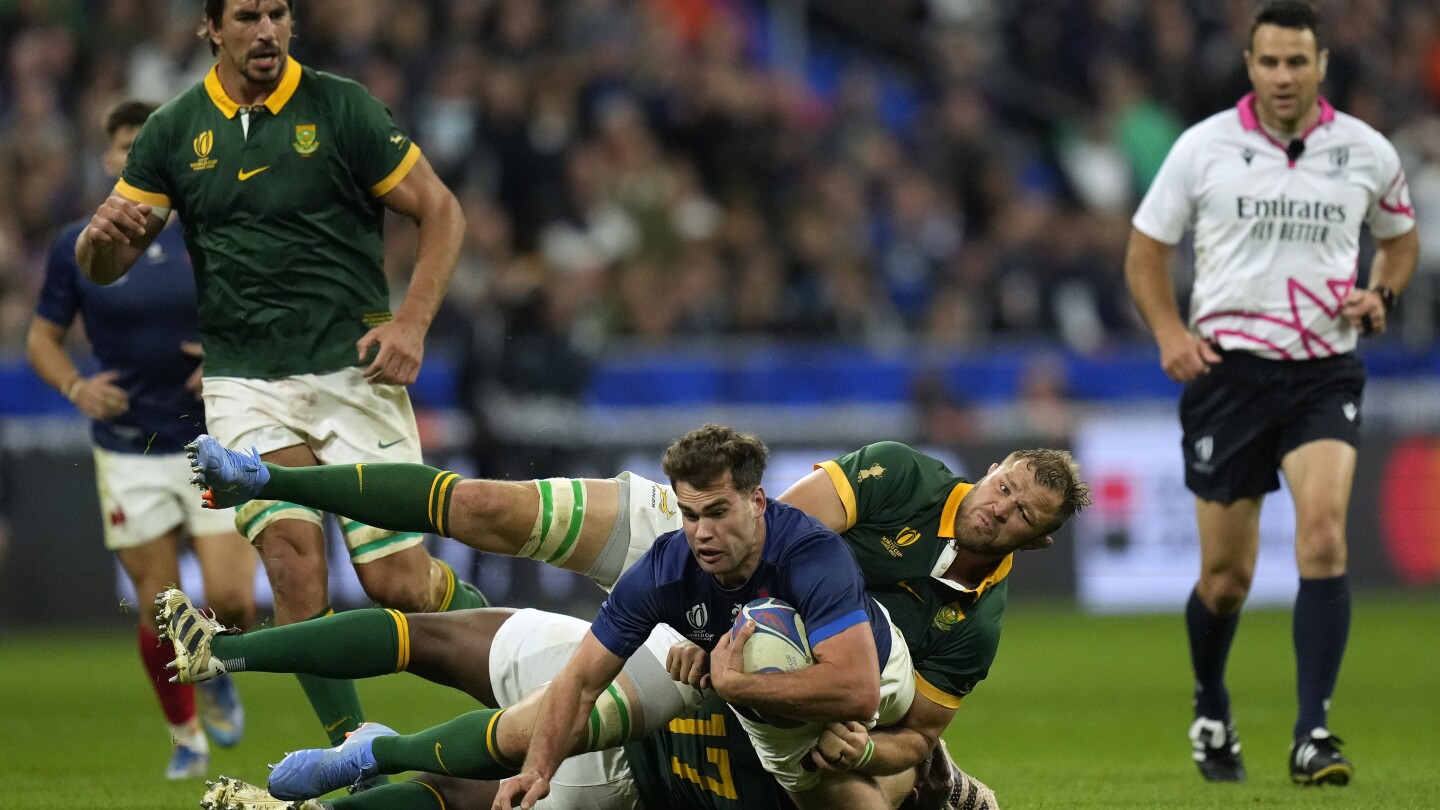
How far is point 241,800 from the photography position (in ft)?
19.3

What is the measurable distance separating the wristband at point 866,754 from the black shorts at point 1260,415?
8.49 feet

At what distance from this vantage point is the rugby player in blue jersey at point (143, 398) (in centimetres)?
877

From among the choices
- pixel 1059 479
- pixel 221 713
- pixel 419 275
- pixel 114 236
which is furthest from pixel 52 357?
pixel 1059 479

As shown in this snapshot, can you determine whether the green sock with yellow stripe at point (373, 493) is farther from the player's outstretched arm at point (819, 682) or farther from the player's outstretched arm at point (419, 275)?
the player's outstretched arm at point (819, 682)

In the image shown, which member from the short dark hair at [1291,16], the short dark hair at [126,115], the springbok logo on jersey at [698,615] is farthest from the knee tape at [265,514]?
the short dark hair at [1291,16]

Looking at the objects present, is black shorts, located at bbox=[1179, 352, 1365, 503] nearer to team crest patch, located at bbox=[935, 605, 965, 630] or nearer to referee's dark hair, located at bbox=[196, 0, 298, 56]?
team crest patch, located at bbox=[935, 605, 965, 630]

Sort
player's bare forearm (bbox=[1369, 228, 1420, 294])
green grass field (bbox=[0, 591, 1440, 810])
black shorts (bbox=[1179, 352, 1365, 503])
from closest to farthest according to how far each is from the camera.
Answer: green grass field (bbox=[0, 591, 1440, 810]) → black shorts (bbox=[1179, 352, 1365, 503]) → player's bare forearm (bbox=[1369, 228, 1420, 294])

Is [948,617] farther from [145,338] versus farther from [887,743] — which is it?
[145,338]

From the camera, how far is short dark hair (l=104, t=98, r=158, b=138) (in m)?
8.57

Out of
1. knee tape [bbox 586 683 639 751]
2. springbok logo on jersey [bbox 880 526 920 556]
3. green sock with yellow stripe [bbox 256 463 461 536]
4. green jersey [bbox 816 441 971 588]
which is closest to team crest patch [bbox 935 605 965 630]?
green jersey [bbox 816 441 971 588]

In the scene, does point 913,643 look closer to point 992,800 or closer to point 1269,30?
point 992,800

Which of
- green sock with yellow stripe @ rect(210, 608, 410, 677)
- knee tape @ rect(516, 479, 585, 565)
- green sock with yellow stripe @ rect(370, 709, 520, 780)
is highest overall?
knee tape @ rect(516, 479, 585, 565)

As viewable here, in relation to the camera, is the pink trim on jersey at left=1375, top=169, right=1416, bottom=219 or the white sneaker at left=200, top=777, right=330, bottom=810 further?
the pink trim on jersey at left=1375, top=169, right=1416, bottom=219

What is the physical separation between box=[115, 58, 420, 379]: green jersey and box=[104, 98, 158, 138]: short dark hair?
151cm
